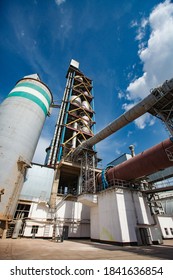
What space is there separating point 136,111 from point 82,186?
1288 centimetres

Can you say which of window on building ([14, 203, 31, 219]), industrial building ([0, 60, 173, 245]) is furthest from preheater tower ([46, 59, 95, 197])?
window on building ([14, 203, 31, 219])

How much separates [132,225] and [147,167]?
19.0 feet

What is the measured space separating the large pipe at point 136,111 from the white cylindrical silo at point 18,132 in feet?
27.4

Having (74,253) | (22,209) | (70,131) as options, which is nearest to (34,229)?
(22,209)

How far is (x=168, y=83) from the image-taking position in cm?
1037

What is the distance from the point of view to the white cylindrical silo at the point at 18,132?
41.9 ft

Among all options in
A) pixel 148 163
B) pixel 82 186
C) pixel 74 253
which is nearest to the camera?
pixel 74 253

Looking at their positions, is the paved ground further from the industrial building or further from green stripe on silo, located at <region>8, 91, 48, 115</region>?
green stripe on silo, located at <region>8, 91, 48, 115</region>

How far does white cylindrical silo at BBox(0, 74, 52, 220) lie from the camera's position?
41.9 ft

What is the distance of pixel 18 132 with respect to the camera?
14836mm

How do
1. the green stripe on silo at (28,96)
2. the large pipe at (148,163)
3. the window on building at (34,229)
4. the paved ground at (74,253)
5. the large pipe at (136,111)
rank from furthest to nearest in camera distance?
the green stripe on silo at (28,96), the window on building at (34,229), the large pipe at (148,163), the large pipe at (136,111), the paved ground at (74,253)

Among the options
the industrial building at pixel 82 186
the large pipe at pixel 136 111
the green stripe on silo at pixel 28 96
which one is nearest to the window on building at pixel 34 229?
the industrial building at pixel 82 186

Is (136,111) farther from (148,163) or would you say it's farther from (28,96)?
(28,96)

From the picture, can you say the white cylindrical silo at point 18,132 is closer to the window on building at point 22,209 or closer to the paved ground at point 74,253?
the paved ground at point 74,253
